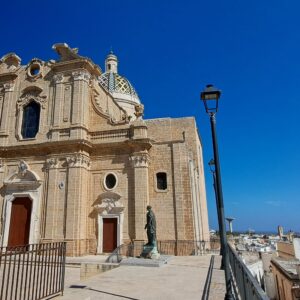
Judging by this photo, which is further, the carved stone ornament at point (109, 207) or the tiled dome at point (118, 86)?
the tiled dome at point (118, 86)

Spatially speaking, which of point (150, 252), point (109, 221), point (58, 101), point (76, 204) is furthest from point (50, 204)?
point (150, 252)

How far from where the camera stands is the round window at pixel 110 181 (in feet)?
57.4

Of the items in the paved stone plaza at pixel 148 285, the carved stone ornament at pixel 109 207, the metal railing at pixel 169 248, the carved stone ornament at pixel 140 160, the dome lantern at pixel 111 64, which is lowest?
the paved stone plaza at pixel 148 285

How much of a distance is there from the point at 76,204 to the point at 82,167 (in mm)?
2242

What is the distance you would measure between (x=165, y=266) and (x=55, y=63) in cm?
1540

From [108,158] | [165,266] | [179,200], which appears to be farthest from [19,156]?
[165,266]

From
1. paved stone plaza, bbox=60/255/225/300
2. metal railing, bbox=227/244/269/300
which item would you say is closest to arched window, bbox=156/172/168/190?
paved stone plaza, bbox=60/255/225/300

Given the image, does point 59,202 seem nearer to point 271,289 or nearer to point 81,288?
point 81,288

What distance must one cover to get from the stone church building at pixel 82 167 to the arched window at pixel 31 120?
0.07 meters

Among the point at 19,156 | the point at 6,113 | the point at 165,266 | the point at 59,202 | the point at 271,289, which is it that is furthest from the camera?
the point at 271,289

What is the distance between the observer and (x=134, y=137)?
17328 mm

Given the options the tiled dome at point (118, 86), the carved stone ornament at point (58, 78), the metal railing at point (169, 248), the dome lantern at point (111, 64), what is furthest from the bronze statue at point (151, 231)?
the dome lantern at point (111, 64)

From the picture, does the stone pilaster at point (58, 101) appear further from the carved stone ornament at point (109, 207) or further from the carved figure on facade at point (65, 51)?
the carved stone ornament at point (109, 207)

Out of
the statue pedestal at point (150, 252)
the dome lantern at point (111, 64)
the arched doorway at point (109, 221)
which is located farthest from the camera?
the dome lantern at point (111, 64)
